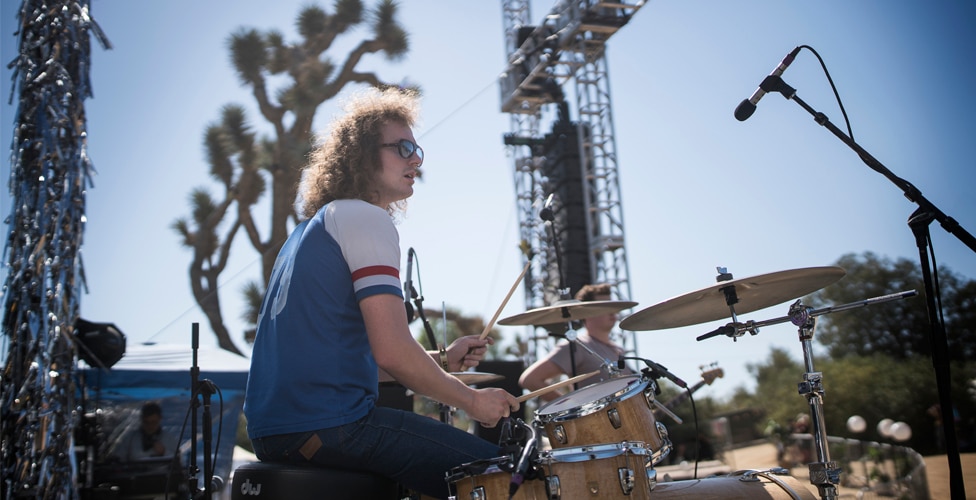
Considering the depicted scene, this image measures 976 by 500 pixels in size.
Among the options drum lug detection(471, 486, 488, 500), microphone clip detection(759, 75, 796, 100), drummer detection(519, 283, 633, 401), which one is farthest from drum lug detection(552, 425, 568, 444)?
drummer detection(519, 283, 633, 401)

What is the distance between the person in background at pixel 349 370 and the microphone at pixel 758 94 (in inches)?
87.0

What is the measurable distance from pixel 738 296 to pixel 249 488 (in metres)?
2.40

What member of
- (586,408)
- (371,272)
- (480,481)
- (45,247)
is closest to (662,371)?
(586,408)

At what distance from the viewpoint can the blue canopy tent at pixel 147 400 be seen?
22.4ft

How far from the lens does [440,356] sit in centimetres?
330

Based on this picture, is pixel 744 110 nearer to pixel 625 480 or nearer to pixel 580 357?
pixel 625 480

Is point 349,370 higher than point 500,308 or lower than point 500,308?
lower

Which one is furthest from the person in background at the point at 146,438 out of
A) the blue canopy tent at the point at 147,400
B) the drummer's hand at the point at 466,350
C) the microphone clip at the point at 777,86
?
the microphone clip at the point at 777,86

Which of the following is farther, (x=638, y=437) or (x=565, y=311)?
(x=565, y=311)

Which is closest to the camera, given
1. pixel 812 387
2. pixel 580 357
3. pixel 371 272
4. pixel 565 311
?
pixel 371 272

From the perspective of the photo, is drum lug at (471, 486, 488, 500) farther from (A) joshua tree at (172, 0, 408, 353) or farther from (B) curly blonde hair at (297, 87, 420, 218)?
(A) joshua tree at (172, 0, 408, 353)

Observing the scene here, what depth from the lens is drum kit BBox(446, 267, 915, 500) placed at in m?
2.12

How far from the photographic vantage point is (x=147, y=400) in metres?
7.66

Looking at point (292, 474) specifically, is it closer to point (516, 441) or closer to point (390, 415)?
point (390, 415)
